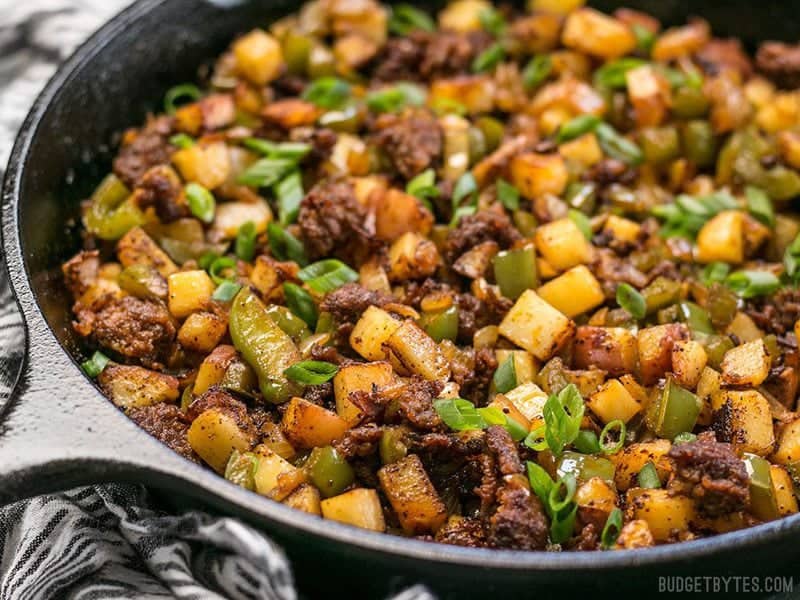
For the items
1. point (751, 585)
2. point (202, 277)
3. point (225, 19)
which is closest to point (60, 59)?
point (225, 19)

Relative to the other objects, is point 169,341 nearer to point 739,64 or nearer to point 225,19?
point 225,19

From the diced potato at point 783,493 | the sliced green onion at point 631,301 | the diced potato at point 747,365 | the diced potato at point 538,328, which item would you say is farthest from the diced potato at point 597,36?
the diced potato at point 783,493

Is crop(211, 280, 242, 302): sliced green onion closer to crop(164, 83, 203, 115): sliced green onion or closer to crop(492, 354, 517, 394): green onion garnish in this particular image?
crop(492, 354, 517, 394): green onion garnish

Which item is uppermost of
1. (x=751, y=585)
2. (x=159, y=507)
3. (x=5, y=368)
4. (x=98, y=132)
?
(x=98, y=132)

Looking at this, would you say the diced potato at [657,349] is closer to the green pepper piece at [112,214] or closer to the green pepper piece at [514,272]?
the green pepper piece at [514,272]

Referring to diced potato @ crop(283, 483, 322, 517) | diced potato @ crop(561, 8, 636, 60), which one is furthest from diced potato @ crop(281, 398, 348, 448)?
diced potato @ crop(561, 8, 636, 60)

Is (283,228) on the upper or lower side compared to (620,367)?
upper

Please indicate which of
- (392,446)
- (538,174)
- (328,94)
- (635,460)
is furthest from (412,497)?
(328,94)
